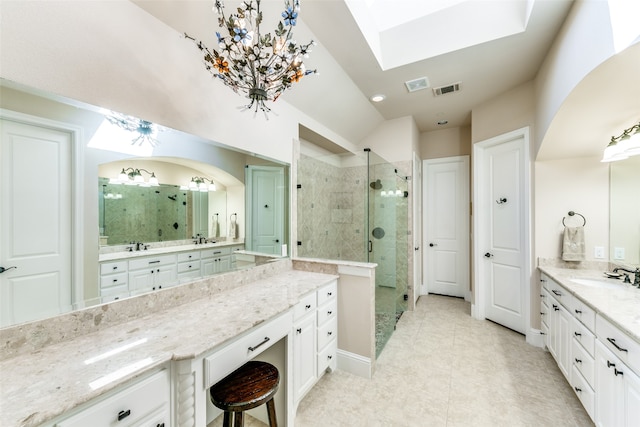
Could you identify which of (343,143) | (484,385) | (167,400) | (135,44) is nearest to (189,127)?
(135,44)

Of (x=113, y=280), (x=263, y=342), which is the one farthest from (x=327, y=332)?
(x=113, y=280)

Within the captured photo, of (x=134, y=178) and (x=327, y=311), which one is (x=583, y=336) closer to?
(x=327, y=311)

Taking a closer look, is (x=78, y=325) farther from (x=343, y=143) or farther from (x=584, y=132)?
(x=584, y=132)

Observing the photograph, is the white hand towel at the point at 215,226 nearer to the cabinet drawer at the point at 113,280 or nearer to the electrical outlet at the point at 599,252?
the cabinet drawer at the point at 113,280

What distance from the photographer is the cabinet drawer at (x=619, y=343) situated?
1.18m

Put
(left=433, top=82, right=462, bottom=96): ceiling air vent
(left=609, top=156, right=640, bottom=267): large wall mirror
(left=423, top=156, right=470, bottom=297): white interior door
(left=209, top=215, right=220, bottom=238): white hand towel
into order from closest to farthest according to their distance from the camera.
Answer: (left=209, top=215, right=220, bottom=238): white hand towel, (left=609, top=156, right=640, bottom=267): large wall mirror, (left=433, top=82, right=462, bottom=96): ceiling air vent, (left=423, top=156, right=470, bottom=297): white interior door

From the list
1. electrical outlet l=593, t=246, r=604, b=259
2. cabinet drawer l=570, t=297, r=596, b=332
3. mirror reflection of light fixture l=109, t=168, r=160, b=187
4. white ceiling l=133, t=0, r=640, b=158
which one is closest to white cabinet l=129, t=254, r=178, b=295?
mirror reflection of light fixture l=109, t=168, r=160, b=187

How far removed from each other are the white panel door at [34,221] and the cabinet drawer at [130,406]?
57cm

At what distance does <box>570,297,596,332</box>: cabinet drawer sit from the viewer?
158cm

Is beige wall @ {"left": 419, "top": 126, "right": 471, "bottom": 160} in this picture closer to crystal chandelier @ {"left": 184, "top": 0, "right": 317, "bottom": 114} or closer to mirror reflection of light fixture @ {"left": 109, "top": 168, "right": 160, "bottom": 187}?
crystal chandelier @ {"left": 184, "top": 0, "right": 317, "bottom": 114}

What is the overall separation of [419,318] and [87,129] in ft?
12.7

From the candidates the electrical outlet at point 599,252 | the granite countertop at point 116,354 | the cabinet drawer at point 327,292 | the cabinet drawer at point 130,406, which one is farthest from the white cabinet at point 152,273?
the electrical outlet at point 599,252

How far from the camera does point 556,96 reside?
6.81ft

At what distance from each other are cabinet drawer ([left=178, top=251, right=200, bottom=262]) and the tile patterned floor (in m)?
1.34
